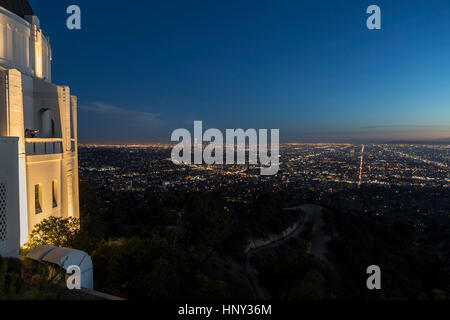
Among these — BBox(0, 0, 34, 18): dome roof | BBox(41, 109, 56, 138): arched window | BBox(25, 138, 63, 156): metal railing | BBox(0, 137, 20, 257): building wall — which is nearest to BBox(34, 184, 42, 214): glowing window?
BBox(25, 138, 63, 156): metal railing

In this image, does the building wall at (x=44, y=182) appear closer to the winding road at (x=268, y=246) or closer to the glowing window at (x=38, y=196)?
the glowing window at (x=38, y=196)

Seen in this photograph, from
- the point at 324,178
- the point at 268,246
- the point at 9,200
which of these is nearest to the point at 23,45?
the point at 9,200

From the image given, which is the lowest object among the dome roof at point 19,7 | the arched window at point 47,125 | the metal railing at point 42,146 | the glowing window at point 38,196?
the glowing window at point 38,196

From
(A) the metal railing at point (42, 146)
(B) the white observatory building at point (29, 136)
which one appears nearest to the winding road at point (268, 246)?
(B) the white observatory building at point (29, 136)

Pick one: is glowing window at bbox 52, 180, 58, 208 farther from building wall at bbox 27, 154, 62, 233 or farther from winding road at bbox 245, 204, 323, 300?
winding road at bbox 245, 204, 323, 300

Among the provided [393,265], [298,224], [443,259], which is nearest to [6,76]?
[298,224]

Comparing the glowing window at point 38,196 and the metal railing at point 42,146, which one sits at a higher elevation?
the metal railing at point 42,146

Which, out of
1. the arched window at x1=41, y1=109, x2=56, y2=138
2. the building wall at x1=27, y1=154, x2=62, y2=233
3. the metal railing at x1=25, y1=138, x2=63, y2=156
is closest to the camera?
the building wall at x1=27, y1=154, x2=62, y2=233
